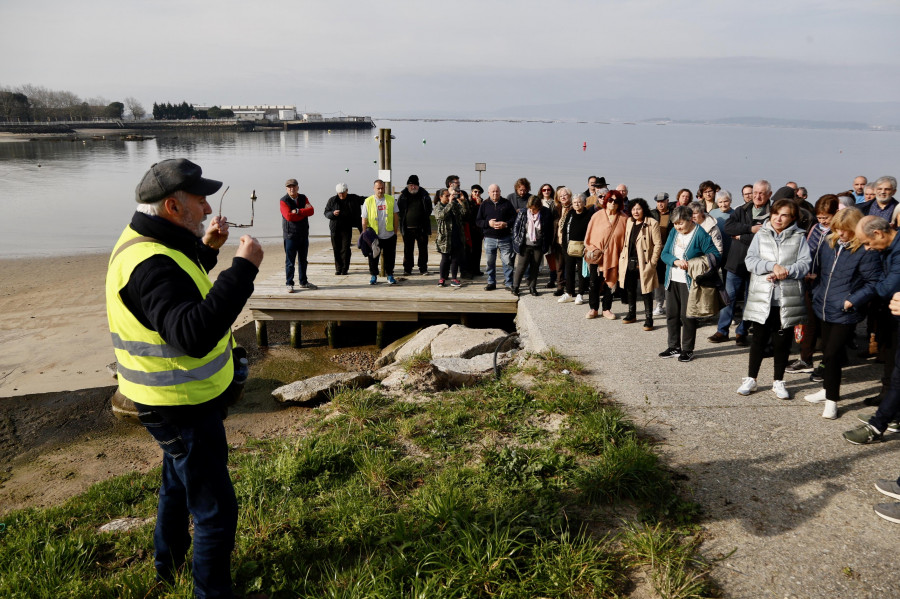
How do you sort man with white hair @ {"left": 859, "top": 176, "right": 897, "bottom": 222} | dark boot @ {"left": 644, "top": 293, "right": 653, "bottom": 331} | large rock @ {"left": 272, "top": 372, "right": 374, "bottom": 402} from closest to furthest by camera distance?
large rock @ {"left": 272, "top": 372, "right": 374, "bottom": 402}, man with white hair @ {"left": 859, "top": 176, "right": 897, "bottom": 222}, dark boot @ {"left": 644, "top": 293, "right": 653, "bottom": 331}

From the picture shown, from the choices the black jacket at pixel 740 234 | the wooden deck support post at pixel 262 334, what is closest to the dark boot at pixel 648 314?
the black jacket at pixel 740 234

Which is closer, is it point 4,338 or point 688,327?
point 688,327

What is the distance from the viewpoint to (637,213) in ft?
25.6

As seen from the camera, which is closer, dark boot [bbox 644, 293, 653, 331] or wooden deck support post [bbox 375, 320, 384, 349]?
dark boot [bbox 644, 293, 653, 331]

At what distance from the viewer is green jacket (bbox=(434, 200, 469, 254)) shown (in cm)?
962

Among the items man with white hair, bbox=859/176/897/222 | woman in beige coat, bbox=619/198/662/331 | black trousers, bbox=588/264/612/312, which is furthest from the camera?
black trousers, bbox=588/264/612/312

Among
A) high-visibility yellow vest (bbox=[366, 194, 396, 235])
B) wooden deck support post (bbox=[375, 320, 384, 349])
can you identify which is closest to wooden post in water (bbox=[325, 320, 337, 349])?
wooden deck support post (bbox=[375, 320, 384, 349])

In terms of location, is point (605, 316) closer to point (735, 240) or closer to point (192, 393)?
point (735, 240)

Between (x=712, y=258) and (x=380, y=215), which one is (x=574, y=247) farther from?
(x=380, y=215)

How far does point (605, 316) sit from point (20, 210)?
2995 cm

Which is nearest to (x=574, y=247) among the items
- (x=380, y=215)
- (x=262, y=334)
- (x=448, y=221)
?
(x=448, y=221)

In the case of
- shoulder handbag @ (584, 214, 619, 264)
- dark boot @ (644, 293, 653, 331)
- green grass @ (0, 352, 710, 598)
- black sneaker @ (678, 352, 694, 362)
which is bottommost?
green grass @ (0, 352, 710, 598)

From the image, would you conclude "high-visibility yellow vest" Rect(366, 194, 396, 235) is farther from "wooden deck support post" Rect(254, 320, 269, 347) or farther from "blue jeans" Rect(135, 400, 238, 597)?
"blue jeans" Rect(135, 400, 238, 597)

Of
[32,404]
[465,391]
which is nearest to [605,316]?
[465,391]
